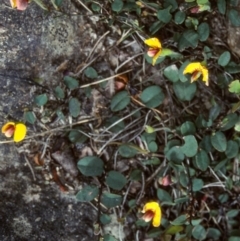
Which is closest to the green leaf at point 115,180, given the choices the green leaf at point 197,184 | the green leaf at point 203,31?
the green leaf at point 197,184

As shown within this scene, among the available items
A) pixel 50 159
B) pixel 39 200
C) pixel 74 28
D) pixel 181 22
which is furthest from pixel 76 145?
pixel 181 22

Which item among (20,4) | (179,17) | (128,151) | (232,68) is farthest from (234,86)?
(20,4)

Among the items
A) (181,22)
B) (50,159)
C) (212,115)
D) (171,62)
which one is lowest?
(50,159)

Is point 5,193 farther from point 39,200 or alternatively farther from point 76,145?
point 76,145

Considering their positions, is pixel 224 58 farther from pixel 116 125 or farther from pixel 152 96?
pixel 116 125

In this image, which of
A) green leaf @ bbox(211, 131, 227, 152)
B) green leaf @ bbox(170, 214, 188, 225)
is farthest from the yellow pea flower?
green leaf @ bbox(170, 214, 188, 225)

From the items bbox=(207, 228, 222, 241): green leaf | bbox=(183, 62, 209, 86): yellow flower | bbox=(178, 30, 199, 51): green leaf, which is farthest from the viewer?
bbox=(207, 228, 222, 241): green leaf

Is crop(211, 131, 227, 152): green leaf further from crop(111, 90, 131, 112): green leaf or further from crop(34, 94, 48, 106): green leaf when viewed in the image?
crop(34, 94, 48, 106): green leaf

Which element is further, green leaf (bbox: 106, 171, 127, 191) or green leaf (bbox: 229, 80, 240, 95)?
green leaf (bbox: 106, 171, 127, 191)
